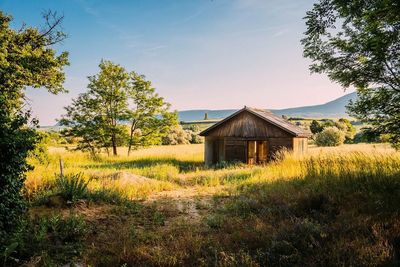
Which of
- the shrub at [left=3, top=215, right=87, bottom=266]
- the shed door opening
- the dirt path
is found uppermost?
the shed door opening

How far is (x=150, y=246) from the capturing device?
5.38 m

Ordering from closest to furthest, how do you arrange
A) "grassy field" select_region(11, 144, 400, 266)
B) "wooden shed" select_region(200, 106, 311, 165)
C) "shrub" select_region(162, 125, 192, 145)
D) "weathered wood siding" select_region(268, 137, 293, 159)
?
"grassy field" select_region(11, 144, 400, 266) < "weathered wood siding" select_region(268, 137, 293, 159) < "wooden shed" select_region(200, 106, 311, 165) < "shrub" select_region(162, 125, 192, 145)

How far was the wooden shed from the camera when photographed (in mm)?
23391

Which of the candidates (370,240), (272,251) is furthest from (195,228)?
(370,240)

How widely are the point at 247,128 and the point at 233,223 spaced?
60.2ft

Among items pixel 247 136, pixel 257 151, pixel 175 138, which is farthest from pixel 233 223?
pixel 175 138

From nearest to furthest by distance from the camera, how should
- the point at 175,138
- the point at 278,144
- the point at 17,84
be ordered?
the point at 17,84 → the point at 278,144 → the point at 175,138

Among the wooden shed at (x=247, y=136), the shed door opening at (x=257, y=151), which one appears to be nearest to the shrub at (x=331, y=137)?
the shed door opening at (x=257, y=151)

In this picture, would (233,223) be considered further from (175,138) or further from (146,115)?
(175,138)

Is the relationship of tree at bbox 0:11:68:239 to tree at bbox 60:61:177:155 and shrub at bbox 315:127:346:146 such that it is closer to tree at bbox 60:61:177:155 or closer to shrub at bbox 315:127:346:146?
tree at bbox 60:61:177:155

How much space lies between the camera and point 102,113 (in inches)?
1016

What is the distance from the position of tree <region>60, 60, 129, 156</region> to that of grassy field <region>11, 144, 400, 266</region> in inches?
580

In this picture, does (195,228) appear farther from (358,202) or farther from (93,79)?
(93,79)

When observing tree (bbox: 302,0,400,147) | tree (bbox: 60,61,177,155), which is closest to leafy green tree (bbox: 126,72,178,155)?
tree (bbox: 60,61,177,155)
